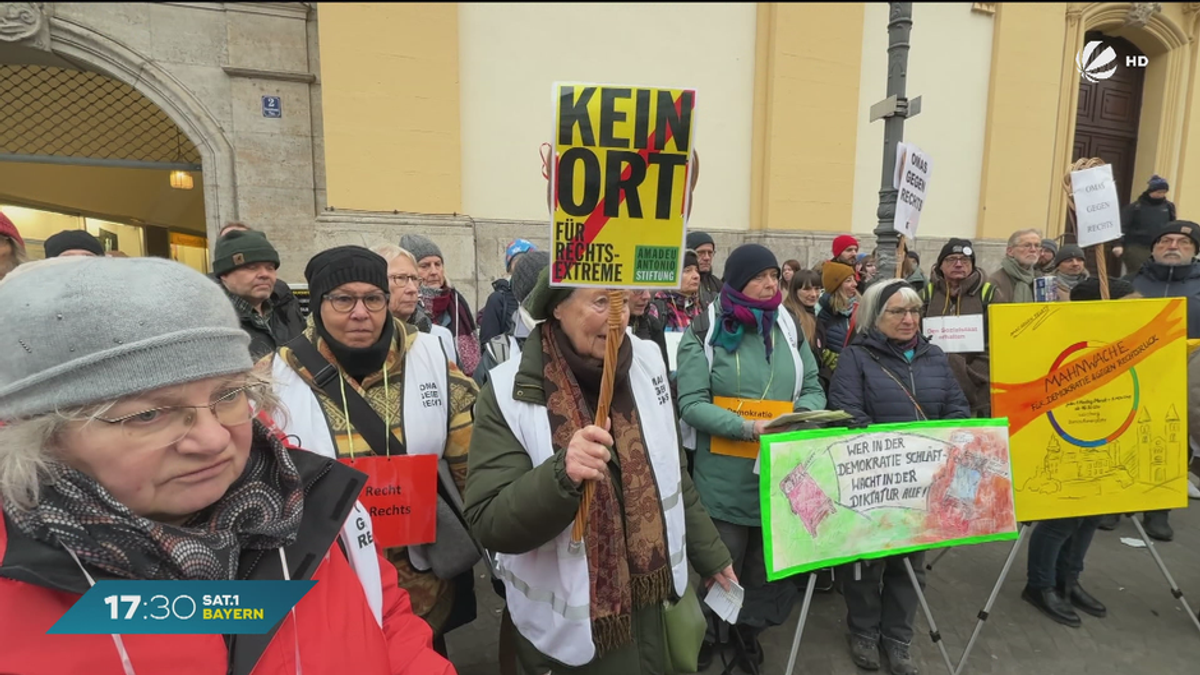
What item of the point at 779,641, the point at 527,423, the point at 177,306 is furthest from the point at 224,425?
the point at 779,641

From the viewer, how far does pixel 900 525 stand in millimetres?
2631

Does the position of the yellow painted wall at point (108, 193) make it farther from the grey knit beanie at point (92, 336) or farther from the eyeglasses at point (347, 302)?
the grey knit beanie at point (92, 336)

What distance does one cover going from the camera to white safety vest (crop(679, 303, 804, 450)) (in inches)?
118

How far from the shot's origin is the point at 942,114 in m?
9.70

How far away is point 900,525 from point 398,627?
2.27 meters

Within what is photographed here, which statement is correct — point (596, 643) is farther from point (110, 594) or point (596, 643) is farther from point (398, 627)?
point (110, 594)

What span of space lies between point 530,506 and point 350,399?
854mm

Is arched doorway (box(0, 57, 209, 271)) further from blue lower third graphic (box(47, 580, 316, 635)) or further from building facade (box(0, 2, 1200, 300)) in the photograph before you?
blue lower third graphic (box(47, 580, 316, 635))

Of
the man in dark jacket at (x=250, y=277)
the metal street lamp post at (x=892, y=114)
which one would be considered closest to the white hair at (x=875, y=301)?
the metal street lamp post at (x=892, y=114)

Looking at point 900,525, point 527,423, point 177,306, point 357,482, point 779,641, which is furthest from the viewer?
point 779,641

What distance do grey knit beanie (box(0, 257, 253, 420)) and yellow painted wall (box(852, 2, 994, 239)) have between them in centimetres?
992

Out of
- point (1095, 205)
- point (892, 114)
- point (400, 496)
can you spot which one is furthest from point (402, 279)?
point (1095, 205)

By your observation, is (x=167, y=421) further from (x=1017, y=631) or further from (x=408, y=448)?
(x=1017, y=631)

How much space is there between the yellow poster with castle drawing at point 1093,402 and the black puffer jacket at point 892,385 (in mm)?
221
